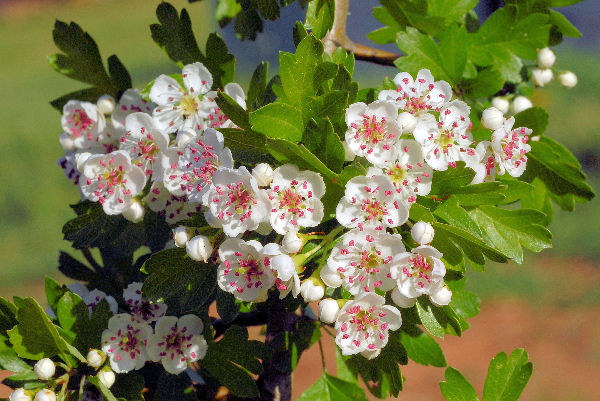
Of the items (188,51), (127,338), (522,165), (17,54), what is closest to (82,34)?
(188,51)

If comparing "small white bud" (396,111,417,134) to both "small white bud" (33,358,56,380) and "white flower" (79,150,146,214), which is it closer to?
"white flower" (79,150,146,214)

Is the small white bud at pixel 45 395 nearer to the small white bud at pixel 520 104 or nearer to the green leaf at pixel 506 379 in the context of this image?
the green leaf at pixel 506 379

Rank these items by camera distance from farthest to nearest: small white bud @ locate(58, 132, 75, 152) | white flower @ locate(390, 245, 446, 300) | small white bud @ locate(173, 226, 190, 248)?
small white bud @ locate(58, 132, 75, 152)
small white bud @ locate(173, 226, 190, 248)
white flower @ locate(390, 245, 446, 300)

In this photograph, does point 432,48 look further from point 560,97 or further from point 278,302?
point 560,97

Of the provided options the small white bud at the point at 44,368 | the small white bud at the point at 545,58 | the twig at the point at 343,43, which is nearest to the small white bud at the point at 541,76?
the small white bud at the point at 545,58

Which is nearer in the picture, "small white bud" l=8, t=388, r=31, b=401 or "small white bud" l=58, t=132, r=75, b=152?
"small white bud" l=8, t=388, r=31, b=401

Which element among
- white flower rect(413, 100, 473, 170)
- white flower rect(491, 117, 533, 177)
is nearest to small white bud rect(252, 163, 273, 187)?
white flower rect(413, 100, 473, 170)

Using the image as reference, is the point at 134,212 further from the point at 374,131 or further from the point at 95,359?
the point at 374,131
